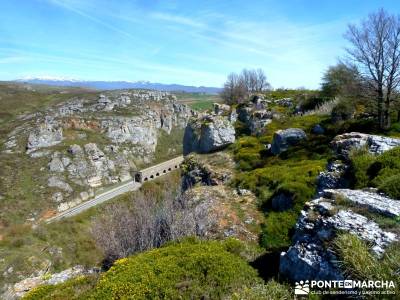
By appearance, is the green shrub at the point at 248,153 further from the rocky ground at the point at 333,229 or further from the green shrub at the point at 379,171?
the rocky ground at the point at 333,229

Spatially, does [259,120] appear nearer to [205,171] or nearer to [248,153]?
[248,153]

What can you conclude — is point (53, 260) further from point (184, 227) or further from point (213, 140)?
point (184, 227)

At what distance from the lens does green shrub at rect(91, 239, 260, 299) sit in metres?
8.00

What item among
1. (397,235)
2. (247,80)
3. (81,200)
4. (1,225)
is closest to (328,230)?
(397,235)

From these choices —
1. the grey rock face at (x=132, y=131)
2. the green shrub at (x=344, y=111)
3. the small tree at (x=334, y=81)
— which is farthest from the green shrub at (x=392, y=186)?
the grey rock face at (x=132, y=131)

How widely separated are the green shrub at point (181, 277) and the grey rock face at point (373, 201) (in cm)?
306

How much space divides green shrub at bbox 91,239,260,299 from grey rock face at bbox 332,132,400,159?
6421 mm

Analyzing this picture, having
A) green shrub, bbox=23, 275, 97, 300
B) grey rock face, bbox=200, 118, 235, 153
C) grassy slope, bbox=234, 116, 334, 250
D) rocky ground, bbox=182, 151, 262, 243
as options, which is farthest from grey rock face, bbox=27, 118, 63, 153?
green shrub, bbox=23, 275, 97, 300

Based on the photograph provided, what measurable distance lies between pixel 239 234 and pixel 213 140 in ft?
52.3

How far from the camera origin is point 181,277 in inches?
335

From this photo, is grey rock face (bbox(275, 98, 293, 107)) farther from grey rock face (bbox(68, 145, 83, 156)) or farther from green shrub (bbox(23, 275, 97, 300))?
grey rock face (bbox(68, 145, 83, 156))

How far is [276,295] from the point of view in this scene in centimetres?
724

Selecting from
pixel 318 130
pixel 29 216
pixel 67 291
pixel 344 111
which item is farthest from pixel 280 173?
pixel 29 216

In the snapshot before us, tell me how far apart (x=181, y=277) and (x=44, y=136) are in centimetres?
11551
